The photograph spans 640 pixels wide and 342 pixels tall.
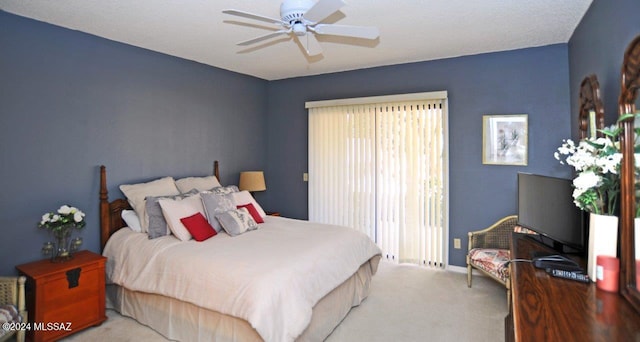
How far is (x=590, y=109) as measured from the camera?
8.52ft

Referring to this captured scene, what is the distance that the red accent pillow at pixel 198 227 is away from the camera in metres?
3.03

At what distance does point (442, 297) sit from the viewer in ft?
11.2

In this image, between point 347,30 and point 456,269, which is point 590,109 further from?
point 456,269

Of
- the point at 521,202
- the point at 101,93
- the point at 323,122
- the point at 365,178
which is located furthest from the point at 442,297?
the point at 101,93

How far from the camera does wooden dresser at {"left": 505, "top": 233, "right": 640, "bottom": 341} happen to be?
Result: 1.22m

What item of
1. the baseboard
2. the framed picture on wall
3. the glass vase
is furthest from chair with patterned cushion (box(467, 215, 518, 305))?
the glass vase

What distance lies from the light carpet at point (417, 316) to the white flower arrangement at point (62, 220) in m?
0.86

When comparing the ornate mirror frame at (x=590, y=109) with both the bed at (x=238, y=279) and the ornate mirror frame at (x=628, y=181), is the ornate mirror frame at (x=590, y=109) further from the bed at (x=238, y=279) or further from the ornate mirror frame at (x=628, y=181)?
the bed at (x=238, y=279)

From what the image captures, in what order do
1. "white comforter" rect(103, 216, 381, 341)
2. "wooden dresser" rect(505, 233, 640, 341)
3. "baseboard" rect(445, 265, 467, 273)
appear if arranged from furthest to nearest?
1. "baseboard" rect(445, 265, 467, 273)
2. "white comforter" rect(103, 216, 381, 341)
3. "wooden dresser" rect(505, 233, 640, 341)

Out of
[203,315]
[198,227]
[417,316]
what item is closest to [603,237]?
[417,316]

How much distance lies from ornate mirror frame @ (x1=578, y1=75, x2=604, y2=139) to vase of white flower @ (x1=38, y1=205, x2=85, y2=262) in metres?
3.96

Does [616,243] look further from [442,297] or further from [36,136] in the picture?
[36,136]

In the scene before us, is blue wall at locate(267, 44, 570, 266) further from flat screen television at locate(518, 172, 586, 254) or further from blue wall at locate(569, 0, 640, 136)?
flat screen television at locate(518, 172, 586, 254)

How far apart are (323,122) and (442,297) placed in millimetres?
2723
